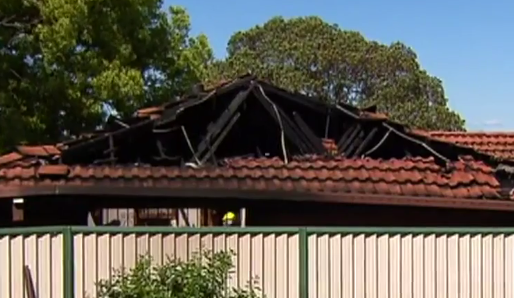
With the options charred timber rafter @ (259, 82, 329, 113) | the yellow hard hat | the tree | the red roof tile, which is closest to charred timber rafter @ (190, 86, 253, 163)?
charred timber rafter @ (259, 82, 329, 113)

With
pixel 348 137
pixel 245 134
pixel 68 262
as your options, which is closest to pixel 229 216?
pixel 245 134

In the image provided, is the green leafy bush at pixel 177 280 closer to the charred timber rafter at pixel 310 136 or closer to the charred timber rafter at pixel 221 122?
the charred timber rafter at pixel 221 122

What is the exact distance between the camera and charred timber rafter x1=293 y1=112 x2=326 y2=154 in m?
10.2

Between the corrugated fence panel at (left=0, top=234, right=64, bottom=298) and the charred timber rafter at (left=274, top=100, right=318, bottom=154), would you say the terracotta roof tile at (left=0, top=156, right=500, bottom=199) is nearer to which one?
the charred timber rafter at (left=274, top=100, right=318, bottom=154)

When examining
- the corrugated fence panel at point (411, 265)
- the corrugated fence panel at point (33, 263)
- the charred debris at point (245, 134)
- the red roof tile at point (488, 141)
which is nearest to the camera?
the corrugated fence panel at point (33, 263)

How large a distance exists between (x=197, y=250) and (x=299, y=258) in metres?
0.93

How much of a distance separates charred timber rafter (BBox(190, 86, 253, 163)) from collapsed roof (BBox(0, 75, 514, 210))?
15 millimetres

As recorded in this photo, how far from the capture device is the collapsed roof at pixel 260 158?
8695 millimetres

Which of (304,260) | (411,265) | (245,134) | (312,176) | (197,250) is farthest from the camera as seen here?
(245,134)

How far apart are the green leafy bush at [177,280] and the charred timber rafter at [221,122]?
3.17m

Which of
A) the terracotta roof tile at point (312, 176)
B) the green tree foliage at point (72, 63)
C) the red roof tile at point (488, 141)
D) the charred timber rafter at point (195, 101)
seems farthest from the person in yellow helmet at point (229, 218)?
the green tree foliage at point (72, 63)

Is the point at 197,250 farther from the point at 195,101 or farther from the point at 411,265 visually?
the point at 195,101

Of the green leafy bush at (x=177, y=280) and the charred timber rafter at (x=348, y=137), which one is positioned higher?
the charred timber rafter at (x=348, y=137)

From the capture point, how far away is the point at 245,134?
34.0 feet
